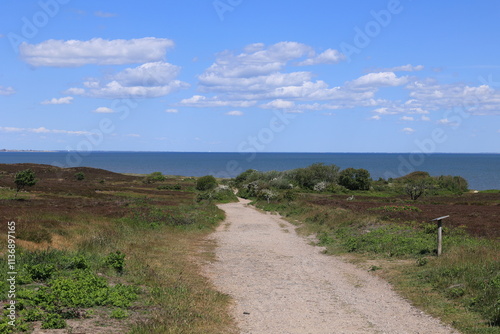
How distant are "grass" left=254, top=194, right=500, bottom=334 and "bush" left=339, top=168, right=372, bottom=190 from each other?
5692 cm

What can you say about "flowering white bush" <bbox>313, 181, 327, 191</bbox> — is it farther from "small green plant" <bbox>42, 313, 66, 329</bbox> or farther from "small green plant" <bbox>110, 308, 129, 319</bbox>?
"small green plant" <bbox>42, 313, 66, 329</bbox>

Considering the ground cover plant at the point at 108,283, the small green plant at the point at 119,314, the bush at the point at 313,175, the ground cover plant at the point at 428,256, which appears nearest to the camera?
the ground cover plant at the point at 108,283

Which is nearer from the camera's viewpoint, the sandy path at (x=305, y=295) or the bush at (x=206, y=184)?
the sandy path at (x=305, y=295)

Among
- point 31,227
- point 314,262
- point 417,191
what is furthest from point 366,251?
point 417,191

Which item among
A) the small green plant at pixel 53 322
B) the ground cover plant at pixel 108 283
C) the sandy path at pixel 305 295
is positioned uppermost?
the small green plant at pixel 53 322

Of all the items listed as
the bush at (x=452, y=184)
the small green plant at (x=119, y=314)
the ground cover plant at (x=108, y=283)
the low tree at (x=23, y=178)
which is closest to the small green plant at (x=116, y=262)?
the ground cover plant at (x=108, y=283)

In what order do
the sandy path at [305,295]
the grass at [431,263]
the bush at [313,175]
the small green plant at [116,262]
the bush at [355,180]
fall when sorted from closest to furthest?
the sandy path at [305,295] → the grass at [431,263] → the small green plant at [116,262] → the bush at [355,180] → the bush at [313,175]

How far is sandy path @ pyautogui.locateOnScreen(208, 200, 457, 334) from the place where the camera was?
10.8 metres

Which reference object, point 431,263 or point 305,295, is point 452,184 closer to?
point 431,263

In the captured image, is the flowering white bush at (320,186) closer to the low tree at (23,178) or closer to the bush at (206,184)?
the bush at (206,184)

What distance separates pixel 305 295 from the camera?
13.8m

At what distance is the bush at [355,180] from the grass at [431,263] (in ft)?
187

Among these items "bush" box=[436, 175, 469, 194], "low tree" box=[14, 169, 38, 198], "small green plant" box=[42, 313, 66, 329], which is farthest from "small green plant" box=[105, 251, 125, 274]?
"bush" box=[436, 175, 469, 194]

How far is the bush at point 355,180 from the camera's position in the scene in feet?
285
